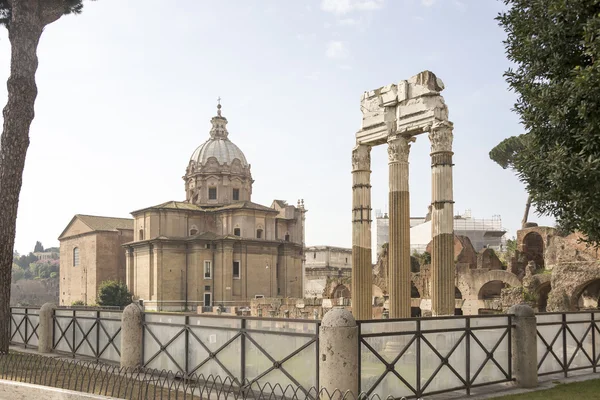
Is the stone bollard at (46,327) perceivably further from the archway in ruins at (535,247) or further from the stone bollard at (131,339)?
the archway in ruins at (535,247)

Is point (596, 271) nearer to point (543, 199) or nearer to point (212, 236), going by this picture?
point (543, 199)

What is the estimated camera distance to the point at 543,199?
926 centimetres

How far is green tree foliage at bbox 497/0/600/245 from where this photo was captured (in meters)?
8.19

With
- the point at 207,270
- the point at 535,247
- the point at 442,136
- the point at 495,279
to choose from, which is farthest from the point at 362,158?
the point at 207,270

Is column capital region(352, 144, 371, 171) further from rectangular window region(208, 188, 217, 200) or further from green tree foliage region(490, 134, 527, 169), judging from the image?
rectangular window region(208, 188, 217, 200)

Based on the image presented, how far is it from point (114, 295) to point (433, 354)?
49501 millimetres

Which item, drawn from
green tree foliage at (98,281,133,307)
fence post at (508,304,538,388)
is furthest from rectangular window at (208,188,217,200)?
fence post at (508,304,538,388)

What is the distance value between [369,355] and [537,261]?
28923 millimetres

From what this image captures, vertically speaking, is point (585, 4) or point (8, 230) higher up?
point (585, 4)

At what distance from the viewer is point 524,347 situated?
8.68 meters

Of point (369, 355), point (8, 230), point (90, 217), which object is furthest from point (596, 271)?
point (90, 217)

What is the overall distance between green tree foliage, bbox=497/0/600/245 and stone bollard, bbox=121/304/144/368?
669 cm

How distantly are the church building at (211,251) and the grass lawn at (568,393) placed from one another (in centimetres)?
4505

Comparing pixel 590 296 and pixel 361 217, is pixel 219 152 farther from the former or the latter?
pixel 361 217
